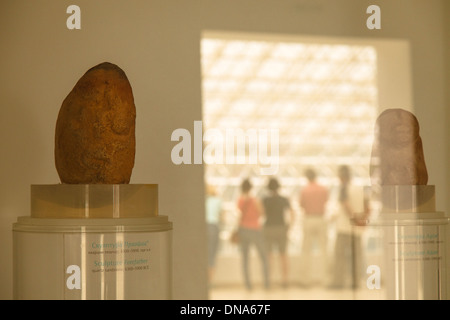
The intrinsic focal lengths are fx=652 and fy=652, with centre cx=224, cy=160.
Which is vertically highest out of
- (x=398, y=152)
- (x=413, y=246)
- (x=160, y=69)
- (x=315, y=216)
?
(x=160, y=69)

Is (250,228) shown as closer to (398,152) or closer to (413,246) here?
(398,152)

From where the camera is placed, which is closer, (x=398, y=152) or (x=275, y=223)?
(x=398, y=152)

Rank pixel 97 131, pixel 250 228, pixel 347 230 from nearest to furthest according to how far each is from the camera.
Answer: pixel 97 131 → pixel 250 228 → pixel 347 230

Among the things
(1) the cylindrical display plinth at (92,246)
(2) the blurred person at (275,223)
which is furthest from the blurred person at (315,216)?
(1) the cylindrical display plinth at (92,246)

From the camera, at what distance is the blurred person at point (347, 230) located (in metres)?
4.43

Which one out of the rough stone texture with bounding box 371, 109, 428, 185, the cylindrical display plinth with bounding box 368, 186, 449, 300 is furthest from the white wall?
the cylindrical display plinth with bounding box 368, 186, 449, 300

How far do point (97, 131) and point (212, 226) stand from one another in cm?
149

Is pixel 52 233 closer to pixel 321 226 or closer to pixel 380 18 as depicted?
pixel 380 18

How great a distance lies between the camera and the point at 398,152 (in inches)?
155

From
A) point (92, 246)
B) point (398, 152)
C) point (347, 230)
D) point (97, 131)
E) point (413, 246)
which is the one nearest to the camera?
point (92, 246)

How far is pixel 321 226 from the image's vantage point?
7594 millimetres

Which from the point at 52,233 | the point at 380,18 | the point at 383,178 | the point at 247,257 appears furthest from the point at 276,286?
the point at 52,233

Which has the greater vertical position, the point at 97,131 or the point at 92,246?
the point at 97,131

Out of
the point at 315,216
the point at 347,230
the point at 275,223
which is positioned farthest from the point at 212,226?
the point at 315,216
